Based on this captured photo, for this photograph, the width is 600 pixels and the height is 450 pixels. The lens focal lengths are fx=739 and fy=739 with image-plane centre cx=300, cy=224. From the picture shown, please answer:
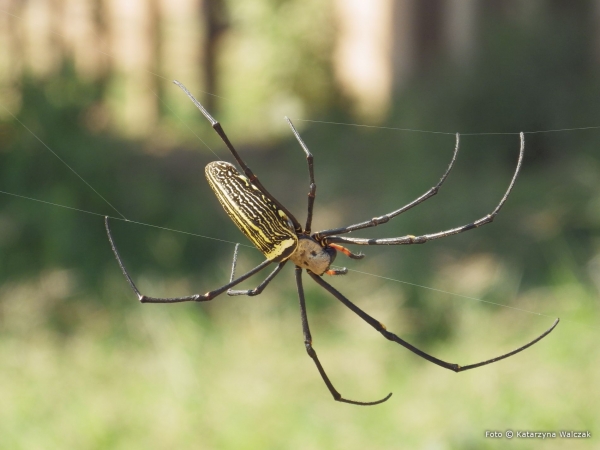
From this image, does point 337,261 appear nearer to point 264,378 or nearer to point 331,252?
point 264,378

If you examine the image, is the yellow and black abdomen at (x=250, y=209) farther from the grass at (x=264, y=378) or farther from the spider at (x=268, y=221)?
the grass at (x=264, y=378)

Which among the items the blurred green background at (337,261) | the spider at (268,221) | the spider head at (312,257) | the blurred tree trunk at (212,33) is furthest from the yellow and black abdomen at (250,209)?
the blurred tree trunk at (212,33)

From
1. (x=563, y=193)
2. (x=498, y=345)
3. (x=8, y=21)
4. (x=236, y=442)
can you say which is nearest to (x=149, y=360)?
(x=236, y=442)

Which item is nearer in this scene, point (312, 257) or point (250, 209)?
point (250, 209)

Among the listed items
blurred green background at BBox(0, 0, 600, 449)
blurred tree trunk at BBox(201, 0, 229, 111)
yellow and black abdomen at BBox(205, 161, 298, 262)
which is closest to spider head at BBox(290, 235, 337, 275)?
yellow and black abdomen at BBox(205, 161, 298, 262)

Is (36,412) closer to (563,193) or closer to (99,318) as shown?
(99,318)

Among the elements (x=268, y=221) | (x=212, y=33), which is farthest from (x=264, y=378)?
(x=212, y=33)
